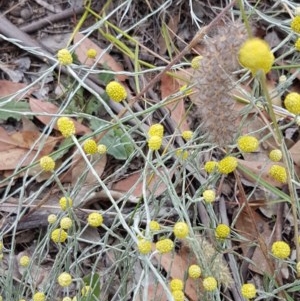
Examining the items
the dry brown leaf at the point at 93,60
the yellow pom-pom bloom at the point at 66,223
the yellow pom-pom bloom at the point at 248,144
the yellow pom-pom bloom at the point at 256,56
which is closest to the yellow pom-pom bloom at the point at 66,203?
the yellow pom-pom bloom at the point at 66,223

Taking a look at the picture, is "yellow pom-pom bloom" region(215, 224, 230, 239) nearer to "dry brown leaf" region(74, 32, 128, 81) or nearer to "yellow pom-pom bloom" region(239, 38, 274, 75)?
"yellow pom-pom bloom" region(239, 38, 274, 75)

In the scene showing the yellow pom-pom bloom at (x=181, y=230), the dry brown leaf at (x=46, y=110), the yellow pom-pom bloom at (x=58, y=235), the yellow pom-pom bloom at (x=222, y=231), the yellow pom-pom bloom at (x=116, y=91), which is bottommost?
the dry brown leaf at (x=46, y=110)

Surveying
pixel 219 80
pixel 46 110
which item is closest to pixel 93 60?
pixel 46 110

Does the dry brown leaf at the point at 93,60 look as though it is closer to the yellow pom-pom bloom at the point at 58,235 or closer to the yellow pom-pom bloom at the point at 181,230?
the yellow pom-pom bloom at the point at 58,235

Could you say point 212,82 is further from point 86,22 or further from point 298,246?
point 86,22

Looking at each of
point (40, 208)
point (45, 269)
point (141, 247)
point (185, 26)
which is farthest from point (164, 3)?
point (141, 247)

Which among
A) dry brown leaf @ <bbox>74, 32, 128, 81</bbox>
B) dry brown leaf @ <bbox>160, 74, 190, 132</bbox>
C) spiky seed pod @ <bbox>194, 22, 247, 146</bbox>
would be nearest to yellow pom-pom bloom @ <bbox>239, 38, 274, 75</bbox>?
spiky seed pod @ <bbox>194, 22, 247, 146</bbox>

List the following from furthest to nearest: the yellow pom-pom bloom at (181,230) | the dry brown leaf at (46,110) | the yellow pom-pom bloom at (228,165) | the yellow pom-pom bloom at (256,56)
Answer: the dry brown leaf at (46,110) < the yellow pom-pom bloom at (228,165) < the yellow pom-pom bloom at (181,230) < the yellow pom-pom bloom at (256,56)
